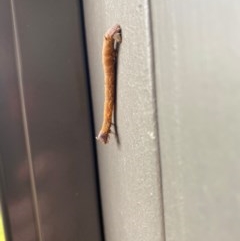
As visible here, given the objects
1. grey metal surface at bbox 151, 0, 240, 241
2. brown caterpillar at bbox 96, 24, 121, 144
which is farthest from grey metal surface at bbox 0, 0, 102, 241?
grey metal surface at bbox 151, 0, 240, 241

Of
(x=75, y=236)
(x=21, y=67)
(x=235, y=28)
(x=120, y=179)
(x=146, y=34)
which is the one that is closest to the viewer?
(x=235, y=28)

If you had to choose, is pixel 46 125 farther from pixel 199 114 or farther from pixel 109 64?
pixel 199 114

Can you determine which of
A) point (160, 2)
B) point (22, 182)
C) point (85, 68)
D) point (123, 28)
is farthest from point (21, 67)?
point (160, 2)

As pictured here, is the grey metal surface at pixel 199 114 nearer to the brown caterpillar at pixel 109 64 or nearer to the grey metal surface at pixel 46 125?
the brown caterpillar at pixel 109 64

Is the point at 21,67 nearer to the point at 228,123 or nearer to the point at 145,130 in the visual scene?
the point at 145,130

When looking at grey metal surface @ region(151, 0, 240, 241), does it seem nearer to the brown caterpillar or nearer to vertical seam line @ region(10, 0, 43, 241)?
the brown caterpillar

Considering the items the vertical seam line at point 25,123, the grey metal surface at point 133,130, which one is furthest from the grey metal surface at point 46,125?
the grey metal surface at point 133,130
